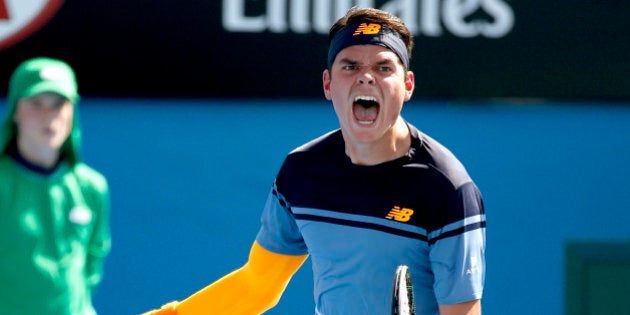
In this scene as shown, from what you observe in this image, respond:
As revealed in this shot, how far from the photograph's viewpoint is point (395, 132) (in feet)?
12.2

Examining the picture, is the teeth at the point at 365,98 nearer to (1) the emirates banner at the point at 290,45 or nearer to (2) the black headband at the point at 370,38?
(2) the black headband at the point at 370,38

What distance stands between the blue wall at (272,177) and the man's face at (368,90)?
4.65 ft

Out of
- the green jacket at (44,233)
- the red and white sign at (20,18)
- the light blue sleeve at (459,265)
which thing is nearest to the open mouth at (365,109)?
the light blue sleeve at (459,265)

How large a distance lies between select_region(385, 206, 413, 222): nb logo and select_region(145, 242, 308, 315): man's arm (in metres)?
0.52

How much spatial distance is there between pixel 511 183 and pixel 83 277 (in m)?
2.28

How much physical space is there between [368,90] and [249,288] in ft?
2.61

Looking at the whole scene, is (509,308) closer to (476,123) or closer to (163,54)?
(476,123)

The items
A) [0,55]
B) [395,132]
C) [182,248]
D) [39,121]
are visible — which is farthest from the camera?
[182,248]

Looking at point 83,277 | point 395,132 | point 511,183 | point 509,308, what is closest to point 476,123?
point 511,183

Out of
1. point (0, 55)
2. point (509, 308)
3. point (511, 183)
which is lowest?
point (509, 308)

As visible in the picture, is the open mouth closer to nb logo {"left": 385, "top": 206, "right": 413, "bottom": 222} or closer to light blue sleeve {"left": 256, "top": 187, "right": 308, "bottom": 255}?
nb logo {"left": 385, "top": 206, "right": 413, "bottom": 222}

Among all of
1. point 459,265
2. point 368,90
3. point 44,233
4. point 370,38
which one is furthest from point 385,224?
point 44,233

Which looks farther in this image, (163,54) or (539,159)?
(539,159)

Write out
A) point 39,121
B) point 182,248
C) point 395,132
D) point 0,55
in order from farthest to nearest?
1. point 182,248
2. point 0,55
3. point 395,132
4. point 39,121
